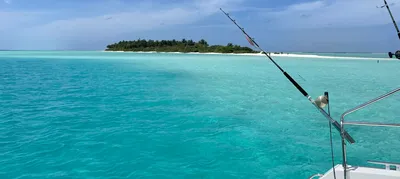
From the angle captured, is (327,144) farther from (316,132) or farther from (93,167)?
(93,167)

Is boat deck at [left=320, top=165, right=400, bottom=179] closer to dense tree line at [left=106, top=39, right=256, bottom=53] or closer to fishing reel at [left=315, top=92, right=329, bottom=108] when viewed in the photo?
fishing reel at [left=315, top=92, right=329, bottom=108]

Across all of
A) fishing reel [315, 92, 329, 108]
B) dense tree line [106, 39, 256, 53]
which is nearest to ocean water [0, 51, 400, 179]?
fishing reel [315, 92, 329, 108]

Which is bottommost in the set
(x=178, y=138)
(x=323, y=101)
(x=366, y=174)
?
(x=178, y=138)

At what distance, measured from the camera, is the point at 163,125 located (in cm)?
911

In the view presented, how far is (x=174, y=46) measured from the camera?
127m

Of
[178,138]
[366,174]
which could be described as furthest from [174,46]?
[366,174]

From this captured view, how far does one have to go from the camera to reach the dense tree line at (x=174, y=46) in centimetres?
10619

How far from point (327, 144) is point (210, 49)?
347ft

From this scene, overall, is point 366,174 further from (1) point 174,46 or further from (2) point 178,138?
(1) point 174,46

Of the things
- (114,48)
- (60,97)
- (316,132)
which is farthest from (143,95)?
(114,48)

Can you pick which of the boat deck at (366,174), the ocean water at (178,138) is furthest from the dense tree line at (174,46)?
the boat deck at (366,174)

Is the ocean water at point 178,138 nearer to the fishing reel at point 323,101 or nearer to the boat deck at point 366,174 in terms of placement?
the boat deck at point 366,174

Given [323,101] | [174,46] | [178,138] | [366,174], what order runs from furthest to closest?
[174,46] < [178,138] < [366,174] < [323,101]

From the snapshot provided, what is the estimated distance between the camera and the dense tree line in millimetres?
106188
